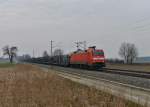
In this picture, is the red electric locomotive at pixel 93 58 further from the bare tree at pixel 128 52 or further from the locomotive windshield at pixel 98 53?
the bare tree at pixel 128 52

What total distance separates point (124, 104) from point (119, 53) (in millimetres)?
130983

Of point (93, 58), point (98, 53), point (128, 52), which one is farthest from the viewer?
point (128, 52)

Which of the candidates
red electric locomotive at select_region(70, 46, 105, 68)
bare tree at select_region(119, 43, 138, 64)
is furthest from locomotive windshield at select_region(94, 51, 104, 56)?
bare tree at select_region(119, 43, 138, 64)

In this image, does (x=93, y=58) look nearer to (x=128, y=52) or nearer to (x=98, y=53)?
(x=98, y=53)

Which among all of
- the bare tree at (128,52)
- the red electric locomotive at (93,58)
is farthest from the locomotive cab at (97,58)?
the bare tree at (128,52)

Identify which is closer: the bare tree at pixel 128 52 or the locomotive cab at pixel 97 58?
the locomotive cab at pixel 97 58

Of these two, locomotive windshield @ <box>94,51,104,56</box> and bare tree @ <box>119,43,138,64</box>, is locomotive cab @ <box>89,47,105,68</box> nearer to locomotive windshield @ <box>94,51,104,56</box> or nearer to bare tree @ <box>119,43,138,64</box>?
locomotive windshield @ <box>94,51,104,56</box>

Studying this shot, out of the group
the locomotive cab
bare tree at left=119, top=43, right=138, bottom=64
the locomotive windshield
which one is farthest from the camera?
bare tree at left=119, top=43, right=138, bottom=64

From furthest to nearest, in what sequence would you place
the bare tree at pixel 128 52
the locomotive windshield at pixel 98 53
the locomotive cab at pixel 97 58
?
the bare tree at pixel 128 52
the locomotive windshield at pixel 98 53
the locomotive cab at pixel 97 58

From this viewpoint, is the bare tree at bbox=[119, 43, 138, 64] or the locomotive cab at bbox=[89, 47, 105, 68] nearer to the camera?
the locomotive cab at bbox=[89, 47, 105, 68]

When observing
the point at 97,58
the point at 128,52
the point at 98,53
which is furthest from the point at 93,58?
the point at 128,52

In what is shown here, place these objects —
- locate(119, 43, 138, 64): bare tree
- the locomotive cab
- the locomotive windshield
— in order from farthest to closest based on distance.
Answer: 1. locate(119, 43, 138, 64): bare tree
2. the locomotive windshield
3. the locomotive cab

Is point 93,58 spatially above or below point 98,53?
below

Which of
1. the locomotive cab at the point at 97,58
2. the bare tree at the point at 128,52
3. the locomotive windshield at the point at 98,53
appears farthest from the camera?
the bare tree at the point at 128,52
